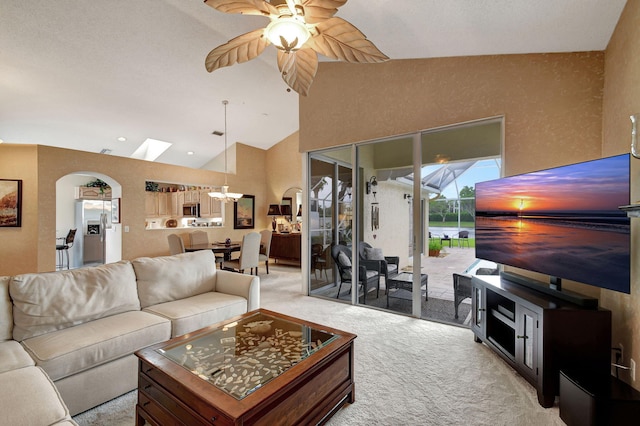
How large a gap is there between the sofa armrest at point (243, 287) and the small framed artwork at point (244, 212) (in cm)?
471

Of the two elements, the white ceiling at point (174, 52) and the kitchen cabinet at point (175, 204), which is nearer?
the white ceiling at point (174, 52)

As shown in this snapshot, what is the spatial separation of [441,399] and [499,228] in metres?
1.55

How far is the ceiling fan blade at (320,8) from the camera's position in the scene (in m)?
1.55

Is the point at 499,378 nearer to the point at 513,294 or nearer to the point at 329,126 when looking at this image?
the point at 513,294

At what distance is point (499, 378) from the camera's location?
2.22 m

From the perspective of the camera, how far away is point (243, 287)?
9.73ft

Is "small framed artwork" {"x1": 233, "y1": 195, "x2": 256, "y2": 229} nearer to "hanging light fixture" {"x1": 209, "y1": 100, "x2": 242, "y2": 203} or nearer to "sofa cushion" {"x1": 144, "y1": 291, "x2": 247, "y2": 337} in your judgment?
"hanging light fixture" {"x1": 209, "y1": 100, "x2": 242, "y2": 203}

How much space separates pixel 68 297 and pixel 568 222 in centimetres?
370

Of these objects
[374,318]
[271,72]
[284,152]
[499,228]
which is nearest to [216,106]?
[271,72]

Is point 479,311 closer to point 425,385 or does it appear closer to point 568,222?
point 425,385

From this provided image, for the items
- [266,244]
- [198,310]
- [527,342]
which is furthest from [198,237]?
[527,342]

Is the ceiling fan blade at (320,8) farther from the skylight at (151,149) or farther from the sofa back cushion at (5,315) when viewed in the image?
the skylight at (151,149)

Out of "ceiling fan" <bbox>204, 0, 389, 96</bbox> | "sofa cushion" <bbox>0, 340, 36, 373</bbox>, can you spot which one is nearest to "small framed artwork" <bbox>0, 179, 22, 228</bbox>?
"sofa cushion" <bbox>0, 340, 36, 373</bbox>

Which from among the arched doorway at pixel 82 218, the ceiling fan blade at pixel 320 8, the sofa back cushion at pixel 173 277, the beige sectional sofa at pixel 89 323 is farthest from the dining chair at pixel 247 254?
the arched doorway at pixel 82 218
